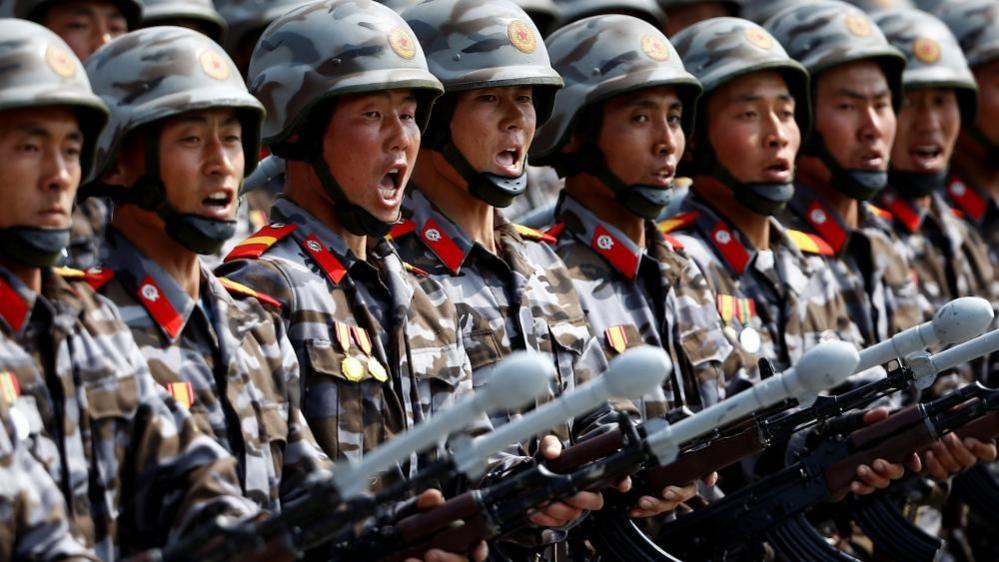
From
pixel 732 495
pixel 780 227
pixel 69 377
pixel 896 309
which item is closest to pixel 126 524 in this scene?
pixel 69 377

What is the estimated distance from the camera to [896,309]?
11.7m

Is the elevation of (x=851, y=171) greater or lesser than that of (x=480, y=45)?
lesser

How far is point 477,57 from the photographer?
30.8ft

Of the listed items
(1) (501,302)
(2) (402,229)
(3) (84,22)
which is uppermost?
(3) (84,22)

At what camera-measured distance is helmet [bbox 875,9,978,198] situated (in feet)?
41.9

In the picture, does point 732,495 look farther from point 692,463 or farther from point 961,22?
point 961,22

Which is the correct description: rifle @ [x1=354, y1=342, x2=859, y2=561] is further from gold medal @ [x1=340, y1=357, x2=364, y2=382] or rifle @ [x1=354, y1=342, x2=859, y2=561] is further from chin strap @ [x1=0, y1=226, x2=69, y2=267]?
chin strap @ [x1=0, y1=226, x2=69, y2=267]

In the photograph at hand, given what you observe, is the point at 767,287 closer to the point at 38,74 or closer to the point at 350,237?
the point at 350,237

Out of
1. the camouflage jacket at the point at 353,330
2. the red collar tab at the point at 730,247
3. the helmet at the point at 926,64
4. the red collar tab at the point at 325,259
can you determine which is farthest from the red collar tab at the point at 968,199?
the red collar tab at the point at 325,259

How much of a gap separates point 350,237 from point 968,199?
19.7 ft

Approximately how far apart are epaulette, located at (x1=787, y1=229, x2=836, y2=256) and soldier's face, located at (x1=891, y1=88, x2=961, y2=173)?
1448 mm

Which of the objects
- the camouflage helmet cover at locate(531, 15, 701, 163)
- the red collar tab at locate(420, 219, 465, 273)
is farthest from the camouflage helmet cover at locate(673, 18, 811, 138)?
the red collar tab at locate(420, 219, 465, 273)

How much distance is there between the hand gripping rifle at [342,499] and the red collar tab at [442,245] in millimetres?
2760

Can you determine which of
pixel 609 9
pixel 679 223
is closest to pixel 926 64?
pixel 609 9
